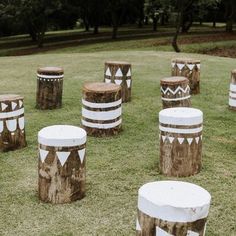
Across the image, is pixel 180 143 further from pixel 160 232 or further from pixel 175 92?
pixel 175 92

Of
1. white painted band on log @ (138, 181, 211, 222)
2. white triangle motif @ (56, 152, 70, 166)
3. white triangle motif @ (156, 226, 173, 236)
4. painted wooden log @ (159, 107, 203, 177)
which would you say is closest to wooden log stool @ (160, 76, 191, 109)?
painted wooden log @ (159, 107, 203, 177)

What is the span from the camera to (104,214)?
497cm

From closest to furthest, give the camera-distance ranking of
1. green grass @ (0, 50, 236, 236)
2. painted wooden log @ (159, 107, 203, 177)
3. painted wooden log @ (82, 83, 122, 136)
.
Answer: green grass @ (0, 50, 236, 236) < painted wooden log @ (159, 107, 203, 177) < painted wooden log @ (82, 83, 122, 136)

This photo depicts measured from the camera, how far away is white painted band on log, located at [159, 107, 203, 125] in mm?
5801

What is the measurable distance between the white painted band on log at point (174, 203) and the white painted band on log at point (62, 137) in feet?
4.98

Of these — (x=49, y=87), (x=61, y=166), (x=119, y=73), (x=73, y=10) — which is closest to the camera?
(x=61, y=166)

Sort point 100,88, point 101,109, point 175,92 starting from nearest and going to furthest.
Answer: point 101,109, point 100,88, point 175,92

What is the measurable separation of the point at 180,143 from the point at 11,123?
2.53 metres

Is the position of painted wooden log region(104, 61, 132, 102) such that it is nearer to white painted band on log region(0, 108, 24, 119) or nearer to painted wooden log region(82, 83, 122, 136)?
painted wooden log region(82, 83, 122, 136)

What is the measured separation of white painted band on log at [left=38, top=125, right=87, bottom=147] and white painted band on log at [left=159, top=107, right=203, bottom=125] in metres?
1.14

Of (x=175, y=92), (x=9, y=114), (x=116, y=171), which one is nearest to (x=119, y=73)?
(x=175, y=92)

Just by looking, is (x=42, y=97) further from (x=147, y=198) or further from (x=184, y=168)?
(x=147, y=198)

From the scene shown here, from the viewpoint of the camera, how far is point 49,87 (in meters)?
9.21

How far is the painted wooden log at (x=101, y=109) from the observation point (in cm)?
744
